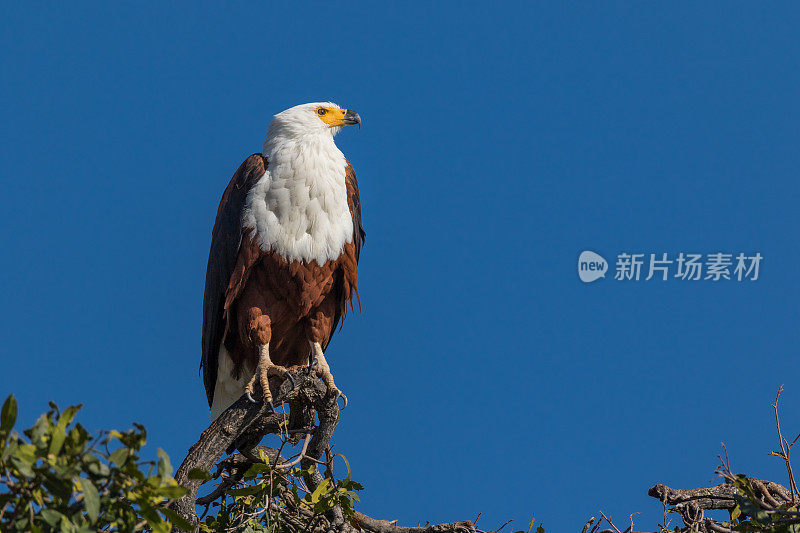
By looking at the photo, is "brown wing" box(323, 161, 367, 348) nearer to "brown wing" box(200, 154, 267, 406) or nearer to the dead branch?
"brown wing" box(200, 154, 267, 406)

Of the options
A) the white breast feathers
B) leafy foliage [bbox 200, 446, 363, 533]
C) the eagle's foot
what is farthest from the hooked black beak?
leafy foliage [bbox 200, 446, 363, 533]

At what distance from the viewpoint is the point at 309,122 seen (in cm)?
573

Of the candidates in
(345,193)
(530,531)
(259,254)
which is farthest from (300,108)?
(530,531)

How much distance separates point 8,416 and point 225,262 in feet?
10.0

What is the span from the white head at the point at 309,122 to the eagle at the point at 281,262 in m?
0.01

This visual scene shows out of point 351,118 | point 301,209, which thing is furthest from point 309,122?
point 301,209

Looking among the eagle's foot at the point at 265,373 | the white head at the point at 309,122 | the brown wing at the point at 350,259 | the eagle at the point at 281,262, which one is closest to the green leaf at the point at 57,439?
the eagle's foot at the point at 265,373

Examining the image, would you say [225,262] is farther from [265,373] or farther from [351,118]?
[351,118]

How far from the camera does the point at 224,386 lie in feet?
18.5

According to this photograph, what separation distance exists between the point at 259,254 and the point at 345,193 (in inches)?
26.7

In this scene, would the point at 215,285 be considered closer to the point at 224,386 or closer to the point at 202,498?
the point at 224,386

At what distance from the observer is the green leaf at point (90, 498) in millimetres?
2217

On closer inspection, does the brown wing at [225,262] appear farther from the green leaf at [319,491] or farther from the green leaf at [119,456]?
the green leaf at [119,456]

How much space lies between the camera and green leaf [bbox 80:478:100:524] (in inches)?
87.3
